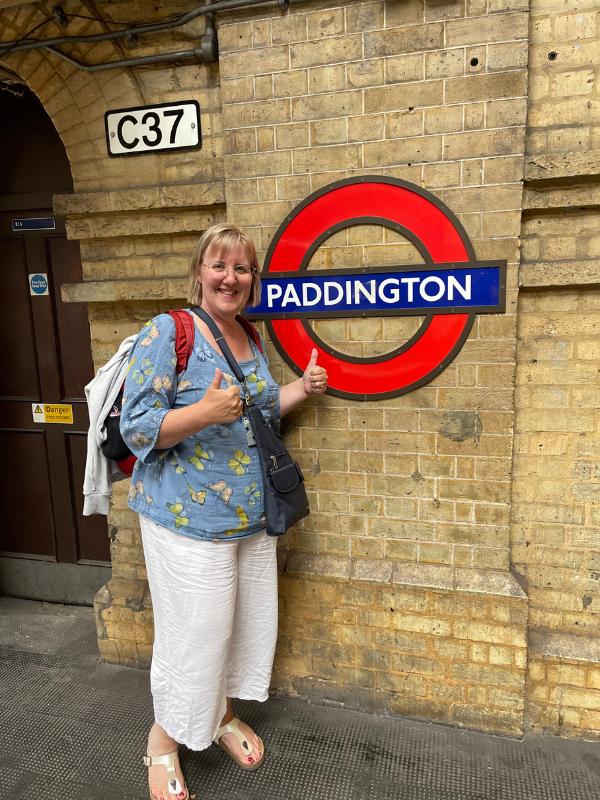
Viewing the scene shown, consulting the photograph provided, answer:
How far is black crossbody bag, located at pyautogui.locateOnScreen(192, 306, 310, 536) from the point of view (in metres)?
2.19

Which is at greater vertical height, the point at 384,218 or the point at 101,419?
the point at 384,218

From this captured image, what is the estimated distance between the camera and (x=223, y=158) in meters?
2.74

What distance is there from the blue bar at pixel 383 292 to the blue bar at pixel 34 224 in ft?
5.21

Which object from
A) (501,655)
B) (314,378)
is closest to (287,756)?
(501,655)

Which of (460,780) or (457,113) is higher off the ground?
(457,113)

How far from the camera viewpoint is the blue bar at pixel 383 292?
2.44 m

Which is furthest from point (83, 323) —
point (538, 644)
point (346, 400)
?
point (538, 644)

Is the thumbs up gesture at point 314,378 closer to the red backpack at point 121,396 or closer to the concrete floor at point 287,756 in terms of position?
the red backpack at point 121,396

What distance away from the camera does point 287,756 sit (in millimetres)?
2562

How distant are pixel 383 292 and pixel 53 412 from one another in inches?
89.8

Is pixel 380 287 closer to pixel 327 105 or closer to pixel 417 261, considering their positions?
pixel 417 261

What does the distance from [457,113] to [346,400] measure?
1.29 metres

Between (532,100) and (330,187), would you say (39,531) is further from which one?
(532,100)

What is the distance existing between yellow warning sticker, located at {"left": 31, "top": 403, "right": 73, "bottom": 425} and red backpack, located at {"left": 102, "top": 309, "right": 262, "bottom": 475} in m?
1.36
